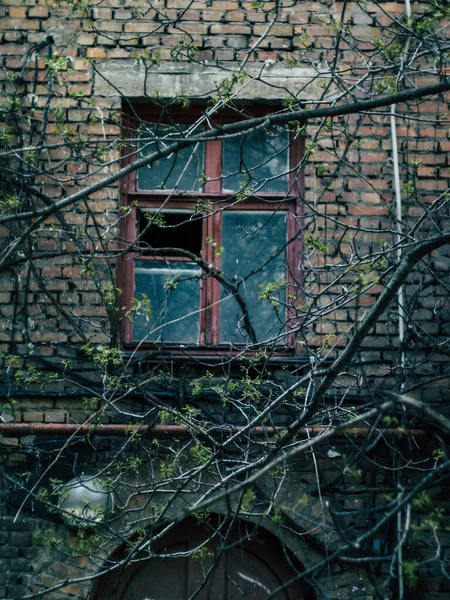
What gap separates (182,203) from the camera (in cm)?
607

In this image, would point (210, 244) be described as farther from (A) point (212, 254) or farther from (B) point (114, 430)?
(B) point (114, 430)

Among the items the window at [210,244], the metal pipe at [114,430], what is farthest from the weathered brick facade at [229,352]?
the window at [210,244]

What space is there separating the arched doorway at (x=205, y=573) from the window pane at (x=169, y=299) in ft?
3.91

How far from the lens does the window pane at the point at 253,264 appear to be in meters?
5.91

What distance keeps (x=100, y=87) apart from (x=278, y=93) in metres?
1.18

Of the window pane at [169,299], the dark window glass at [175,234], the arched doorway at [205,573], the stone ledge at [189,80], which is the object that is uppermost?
the stone ledge at [189,80]

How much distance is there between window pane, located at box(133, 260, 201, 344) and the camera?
231 inches

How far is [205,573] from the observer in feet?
17.7

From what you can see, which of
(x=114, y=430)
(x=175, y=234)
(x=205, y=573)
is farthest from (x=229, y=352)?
(x=205, y=573)

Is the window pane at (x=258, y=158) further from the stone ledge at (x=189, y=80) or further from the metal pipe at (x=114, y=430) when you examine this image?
the metal pipe at (x=114, y=430)

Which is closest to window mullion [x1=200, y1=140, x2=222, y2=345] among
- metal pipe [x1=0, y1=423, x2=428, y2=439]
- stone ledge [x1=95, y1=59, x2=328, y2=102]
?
stone ledge [x1=95, y1=59, x2=328, y2=102]

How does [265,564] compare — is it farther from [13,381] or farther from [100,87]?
[100,87]

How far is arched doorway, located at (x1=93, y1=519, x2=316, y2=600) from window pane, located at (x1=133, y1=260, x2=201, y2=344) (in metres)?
1.19

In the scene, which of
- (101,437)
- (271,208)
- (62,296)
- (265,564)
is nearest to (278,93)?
(271,208)
